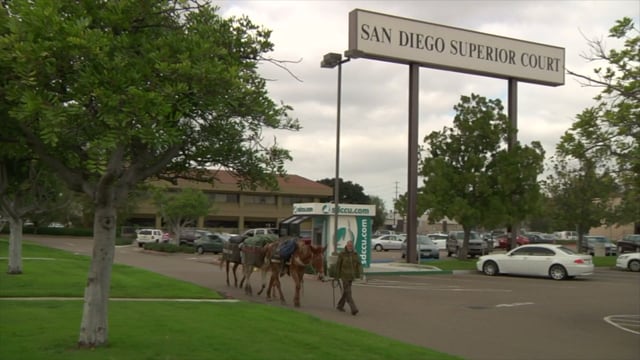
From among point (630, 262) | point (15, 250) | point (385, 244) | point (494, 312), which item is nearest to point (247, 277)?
point (494, 312)

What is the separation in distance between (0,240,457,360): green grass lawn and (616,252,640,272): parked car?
24.4m

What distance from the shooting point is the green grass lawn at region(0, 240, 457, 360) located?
9.12 meters

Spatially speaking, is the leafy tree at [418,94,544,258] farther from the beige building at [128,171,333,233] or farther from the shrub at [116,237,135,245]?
the beige building at [128,171,333,233]

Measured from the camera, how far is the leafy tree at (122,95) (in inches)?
265

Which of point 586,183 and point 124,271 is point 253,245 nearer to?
point 124,271

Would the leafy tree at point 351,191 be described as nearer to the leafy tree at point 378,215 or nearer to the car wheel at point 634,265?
the leafy tree at point 378,215

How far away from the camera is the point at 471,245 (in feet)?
140

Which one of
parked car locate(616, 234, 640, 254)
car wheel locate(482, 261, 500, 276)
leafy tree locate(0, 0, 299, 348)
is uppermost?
leafy tree locate(0, 0, 299, 348)

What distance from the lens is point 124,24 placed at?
25.3 ft

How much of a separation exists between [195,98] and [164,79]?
15.3 inches

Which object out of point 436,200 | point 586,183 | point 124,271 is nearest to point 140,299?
point 124,271

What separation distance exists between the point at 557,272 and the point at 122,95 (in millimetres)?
23417

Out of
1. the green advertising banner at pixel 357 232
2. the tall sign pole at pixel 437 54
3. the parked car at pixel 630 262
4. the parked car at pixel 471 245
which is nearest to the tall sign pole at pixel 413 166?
the tall sign pole at pixel 437 54

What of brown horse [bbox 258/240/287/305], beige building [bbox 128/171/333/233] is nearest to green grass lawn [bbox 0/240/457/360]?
brown horse [bbox 258/240/287/305]
